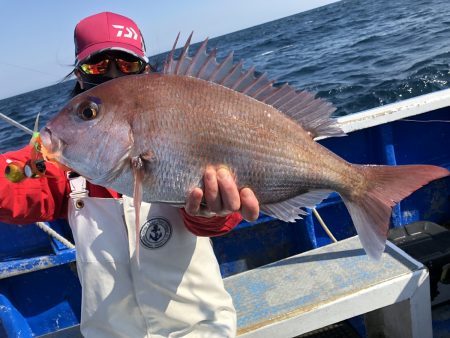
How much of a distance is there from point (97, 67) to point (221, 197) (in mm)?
1020

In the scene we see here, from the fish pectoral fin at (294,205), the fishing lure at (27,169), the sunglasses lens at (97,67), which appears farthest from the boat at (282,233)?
the fish pectoral fin at (294,205)

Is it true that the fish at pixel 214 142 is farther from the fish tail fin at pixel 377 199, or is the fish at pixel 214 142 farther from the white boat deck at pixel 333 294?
the white boat deck at pixel 333 294

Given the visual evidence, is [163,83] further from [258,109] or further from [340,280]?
[340,280]

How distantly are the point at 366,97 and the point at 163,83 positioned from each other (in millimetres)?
8552

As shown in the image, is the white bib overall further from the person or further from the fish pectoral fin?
the fish pectoral fin

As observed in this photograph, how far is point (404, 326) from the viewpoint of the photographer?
2.70 metres

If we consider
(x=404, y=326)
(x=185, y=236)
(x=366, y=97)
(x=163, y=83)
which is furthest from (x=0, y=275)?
(x=366, y=97)

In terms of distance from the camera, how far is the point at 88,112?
1.60 meters

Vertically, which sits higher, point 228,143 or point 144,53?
point 144,53

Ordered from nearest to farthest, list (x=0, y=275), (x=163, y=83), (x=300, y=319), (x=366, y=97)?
(x=163, y=83), (x=300, y=319), (x=0, y=275), (x=366, y=97)

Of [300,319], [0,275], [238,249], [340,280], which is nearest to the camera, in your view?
[300,319]

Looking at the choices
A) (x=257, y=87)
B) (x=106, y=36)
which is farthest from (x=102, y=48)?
(x=257, y=87)

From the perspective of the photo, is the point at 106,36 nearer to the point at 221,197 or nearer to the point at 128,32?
the point at 128,32

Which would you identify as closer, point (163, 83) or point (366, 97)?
point (163, 83)
